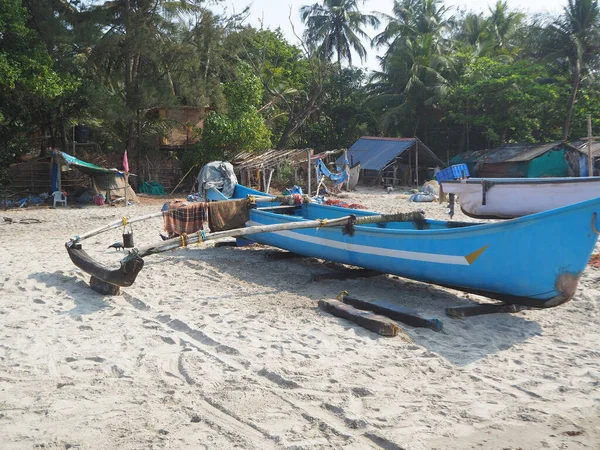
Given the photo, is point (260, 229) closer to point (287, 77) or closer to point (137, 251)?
point (137, 251)

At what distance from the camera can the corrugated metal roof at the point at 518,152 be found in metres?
21.4

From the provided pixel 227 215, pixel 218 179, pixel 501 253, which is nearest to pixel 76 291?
pixel 227 215

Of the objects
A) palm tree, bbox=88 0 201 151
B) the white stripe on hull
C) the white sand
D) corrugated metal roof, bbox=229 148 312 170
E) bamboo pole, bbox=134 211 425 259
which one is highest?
palm tree, bbox=88 0 201 151

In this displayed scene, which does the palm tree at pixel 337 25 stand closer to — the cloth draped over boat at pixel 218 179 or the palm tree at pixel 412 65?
the palm tree at pixel 412 65

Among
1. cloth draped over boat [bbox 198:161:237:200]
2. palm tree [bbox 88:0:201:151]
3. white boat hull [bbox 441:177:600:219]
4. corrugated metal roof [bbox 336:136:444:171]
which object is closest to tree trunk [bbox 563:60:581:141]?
corrugated metal roof [bbox 336:136:444:171]

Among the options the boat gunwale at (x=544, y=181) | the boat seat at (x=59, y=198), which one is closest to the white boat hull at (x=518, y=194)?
the boat gunwale at (x=544, y=181)

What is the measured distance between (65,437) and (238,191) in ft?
26.8

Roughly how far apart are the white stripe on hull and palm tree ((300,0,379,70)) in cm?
2513

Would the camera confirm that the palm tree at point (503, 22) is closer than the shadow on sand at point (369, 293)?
No

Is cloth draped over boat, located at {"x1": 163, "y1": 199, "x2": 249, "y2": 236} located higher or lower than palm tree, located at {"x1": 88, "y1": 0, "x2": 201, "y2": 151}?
lower

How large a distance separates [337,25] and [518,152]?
47.1ft

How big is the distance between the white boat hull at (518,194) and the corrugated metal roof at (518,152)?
33.8ft

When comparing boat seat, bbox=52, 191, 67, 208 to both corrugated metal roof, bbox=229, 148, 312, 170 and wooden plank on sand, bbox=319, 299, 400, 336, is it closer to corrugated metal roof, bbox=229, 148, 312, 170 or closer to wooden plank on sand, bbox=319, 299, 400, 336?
corrugated metal roof, bbox=229, 148, 312, 170

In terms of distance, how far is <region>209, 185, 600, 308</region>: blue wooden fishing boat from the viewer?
5.38 m
